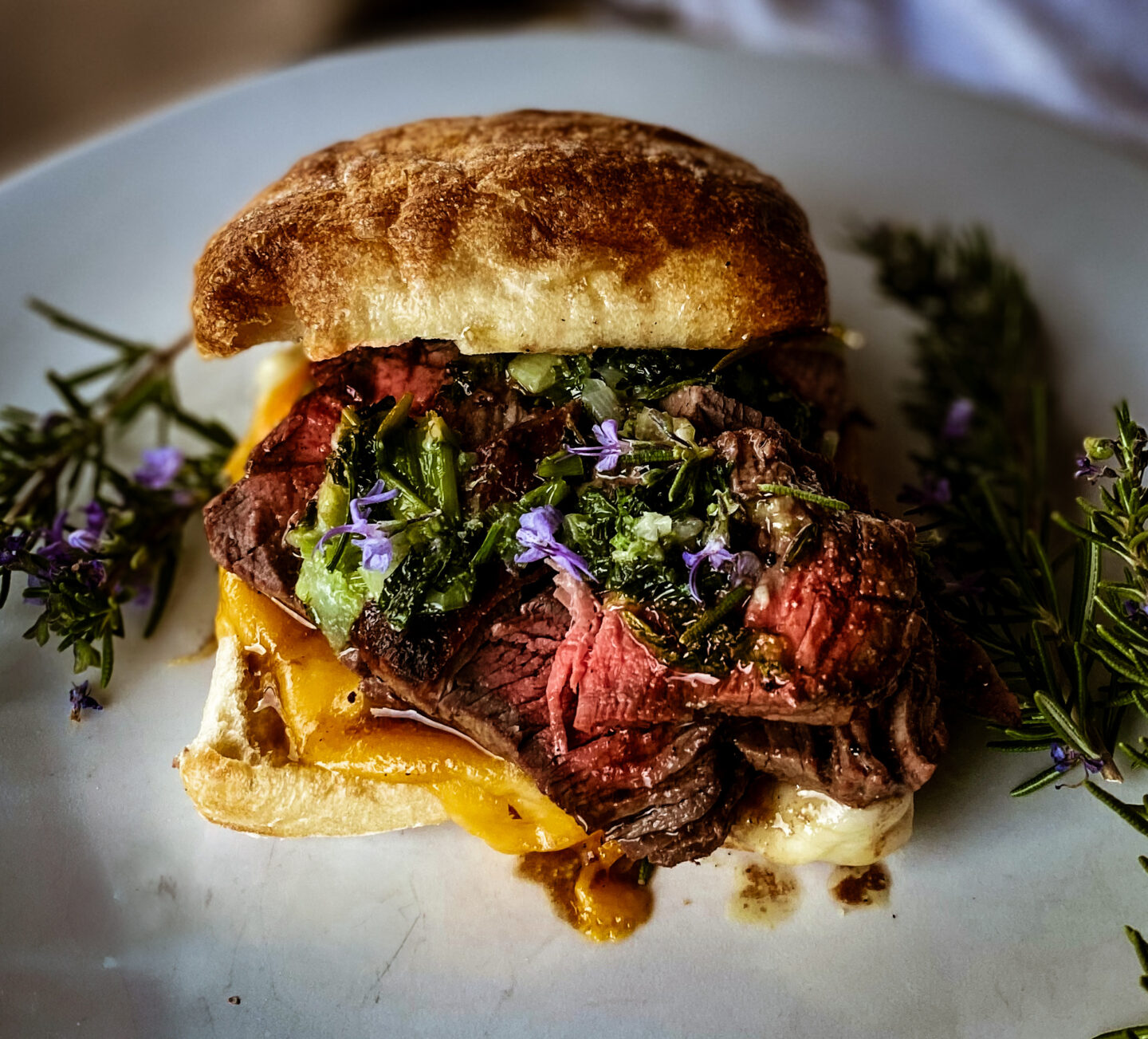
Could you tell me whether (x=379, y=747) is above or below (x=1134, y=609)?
below

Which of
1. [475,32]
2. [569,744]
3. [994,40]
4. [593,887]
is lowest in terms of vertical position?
[593,887]

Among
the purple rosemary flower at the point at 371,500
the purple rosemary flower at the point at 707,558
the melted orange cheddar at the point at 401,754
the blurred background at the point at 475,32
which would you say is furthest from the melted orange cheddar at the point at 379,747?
the blurred background at the point at 475,32

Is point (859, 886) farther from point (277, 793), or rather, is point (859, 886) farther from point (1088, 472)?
point (277, 793)

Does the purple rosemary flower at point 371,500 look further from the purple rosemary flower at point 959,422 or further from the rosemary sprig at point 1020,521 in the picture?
the purple rosemary flower at point 959,422

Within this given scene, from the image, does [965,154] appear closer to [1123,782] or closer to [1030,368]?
[1030,368]

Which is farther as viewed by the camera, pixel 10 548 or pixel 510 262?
pixel 10 548

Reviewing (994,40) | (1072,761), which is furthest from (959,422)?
(994,40)
